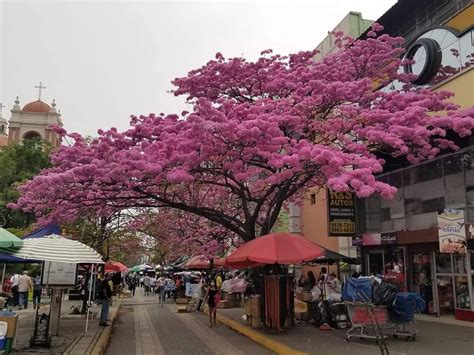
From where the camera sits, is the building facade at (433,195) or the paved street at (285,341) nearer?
the paved street at (285,341)

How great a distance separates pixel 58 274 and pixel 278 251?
6192 mm

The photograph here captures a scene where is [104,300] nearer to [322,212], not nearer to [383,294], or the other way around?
[383,294]

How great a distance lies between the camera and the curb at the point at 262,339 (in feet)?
35.2

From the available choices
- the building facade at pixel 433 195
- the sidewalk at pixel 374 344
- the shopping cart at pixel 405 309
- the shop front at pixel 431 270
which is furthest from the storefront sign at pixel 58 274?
the building facade at pixel 433 195

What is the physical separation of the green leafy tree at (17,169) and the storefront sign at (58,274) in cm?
3322

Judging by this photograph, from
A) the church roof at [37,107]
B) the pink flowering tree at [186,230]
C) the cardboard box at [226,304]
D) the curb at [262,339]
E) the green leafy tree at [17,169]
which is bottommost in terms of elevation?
the curb at [262,339]

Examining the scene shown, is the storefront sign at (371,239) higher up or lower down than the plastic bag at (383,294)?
higher up

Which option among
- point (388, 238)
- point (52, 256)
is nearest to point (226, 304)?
point (388, 238)

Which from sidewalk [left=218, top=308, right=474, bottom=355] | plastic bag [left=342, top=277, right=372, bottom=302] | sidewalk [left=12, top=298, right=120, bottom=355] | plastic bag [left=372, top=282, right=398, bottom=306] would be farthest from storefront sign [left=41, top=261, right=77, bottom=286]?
plastic bag [left=372, top=282, right=398, bottom=306]

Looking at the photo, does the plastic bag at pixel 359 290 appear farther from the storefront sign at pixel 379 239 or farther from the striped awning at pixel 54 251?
the storefront sign at pixel 379 239

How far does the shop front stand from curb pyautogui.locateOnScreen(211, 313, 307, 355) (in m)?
5.19

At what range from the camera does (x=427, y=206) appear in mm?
18594

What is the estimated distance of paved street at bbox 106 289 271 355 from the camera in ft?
38.7

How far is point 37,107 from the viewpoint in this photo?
250ft
